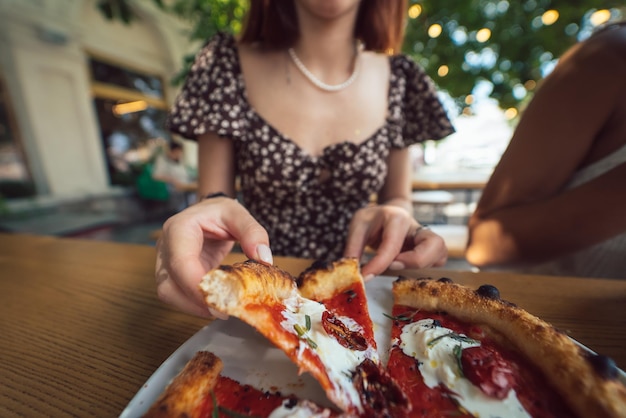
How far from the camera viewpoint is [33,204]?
170 inches

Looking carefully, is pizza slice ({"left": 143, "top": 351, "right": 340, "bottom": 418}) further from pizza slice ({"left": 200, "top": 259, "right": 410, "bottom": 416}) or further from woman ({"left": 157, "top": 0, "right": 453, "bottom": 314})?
woman ({"left": 157, "top": 0, "right": 453, "bottom": 314})

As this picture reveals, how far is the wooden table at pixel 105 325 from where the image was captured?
0.47 metres

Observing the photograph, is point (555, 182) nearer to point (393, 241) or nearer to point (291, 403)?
point (393, 241)

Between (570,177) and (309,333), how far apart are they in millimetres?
1062

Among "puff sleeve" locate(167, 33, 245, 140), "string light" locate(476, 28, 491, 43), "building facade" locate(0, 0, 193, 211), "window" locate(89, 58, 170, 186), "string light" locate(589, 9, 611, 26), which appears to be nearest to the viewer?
"puff sleeve" locate(167, 33, 245, 140)

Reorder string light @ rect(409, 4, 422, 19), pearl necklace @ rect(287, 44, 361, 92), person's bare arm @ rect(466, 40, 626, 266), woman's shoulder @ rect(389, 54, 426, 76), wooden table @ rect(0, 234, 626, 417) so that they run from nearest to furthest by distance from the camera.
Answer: wooden table @ rect(0, 234, 626, 417) < person's bare arm @ rect(466, 40, 626, 266) < pearl necklace @ rect(287, 44, 361, 92) < woman's shoulder @ rect(389, 54, 426, 76) < string light @ rect(409, 4, 422, 19)

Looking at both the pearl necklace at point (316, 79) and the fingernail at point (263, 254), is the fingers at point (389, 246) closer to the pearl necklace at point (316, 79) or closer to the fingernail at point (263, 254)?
the fingernail at point (263, 254)

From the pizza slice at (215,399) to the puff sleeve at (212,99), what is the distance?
32.3 inches

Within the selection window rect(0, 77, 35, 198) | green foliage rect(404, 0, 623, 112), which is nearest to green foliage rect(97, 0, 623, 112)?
green foliage rect(404, 0, 623, 112)

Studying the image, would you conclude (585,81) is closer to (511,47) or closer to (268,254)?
(268,254)

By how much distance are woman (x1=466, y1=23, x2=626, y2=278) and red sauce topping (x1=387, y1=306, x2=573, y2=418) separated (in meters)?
0.64

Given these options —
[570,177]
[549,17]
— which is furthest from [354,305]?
[549,17]

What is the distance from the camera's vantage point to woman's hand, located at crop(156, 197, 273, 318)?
0.50m

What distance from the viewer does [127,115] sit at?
602 centimetres
